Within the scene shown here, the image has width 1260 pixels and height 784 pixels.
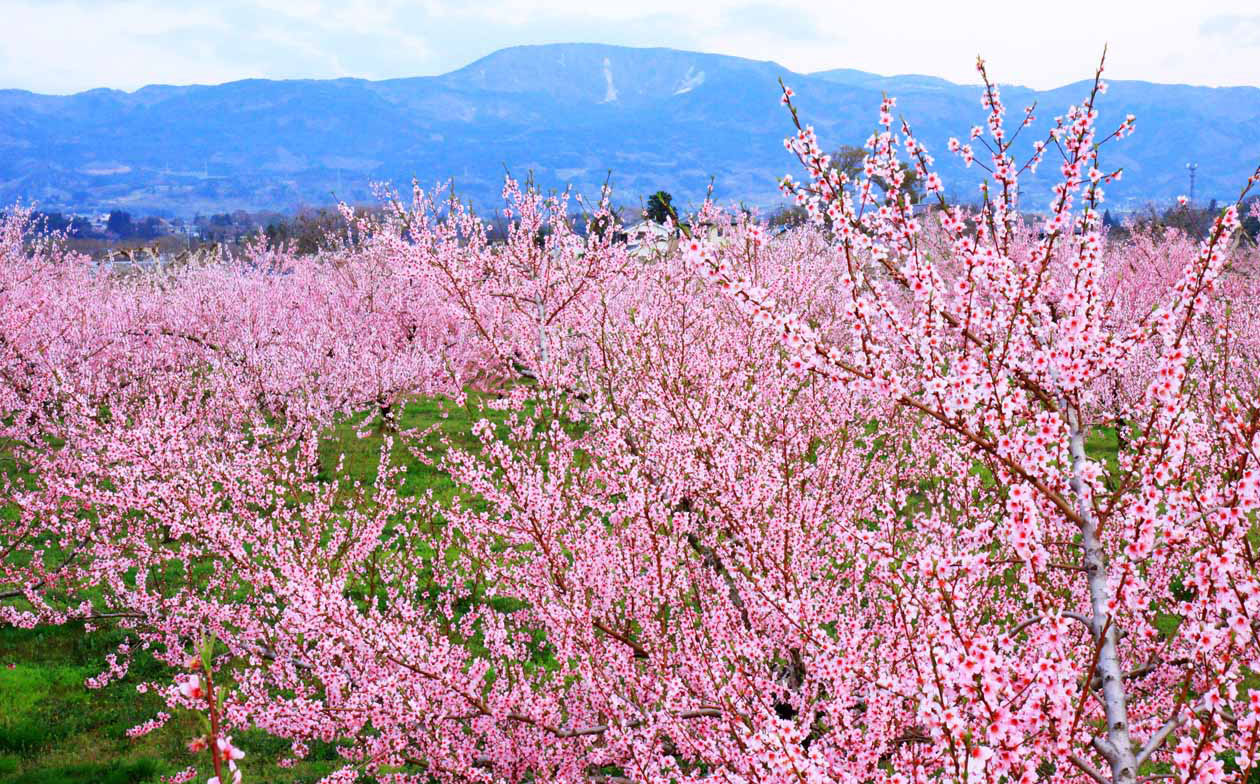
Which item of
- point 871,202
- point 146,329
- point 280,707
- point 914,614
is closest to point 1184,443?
point 871,202

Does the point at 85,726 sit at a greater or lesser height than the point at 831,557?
lesser

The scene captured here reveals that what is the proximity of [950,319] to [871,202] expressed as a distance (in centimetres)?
68

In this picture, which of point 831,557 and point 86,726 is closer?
point 831,557

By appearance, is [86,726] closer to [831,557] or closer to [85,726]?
[85,726]

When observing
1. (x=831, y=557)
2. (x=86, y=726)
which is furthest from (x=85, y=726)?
(x=831, y=557)

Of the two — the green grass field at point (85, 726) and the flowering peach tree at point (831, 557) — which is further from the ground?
the flowering peach tree at point (831, 557)

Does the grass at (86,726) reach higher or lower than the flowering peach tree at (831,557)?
lower

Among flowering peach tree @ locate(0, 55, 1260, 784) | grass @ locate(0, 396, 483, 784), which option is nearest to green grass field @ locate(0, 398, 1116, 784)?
grass @ locate(0, 396, 483, 784)

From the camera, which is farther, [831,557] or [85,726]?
[85,726]

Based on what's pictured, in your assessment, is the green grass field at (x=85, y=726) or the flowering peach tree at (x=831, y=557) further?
the green grass field at (x=85, y=726)

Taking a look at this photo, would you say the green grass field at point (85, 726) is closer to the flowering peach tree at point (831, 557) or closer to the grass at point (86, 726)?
the grass at point (86, 726)

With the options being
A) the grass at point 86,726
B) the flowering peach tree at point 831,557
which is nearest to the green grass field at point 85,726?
the grass at point 86,726

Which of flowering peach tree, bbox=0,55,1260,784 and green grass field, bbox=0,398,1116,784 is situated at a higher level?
flowering peach tree, bbox=0,55,1260,784

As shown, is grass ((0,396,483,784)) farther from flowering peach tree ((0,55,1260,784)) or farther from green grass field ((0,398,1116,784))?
flowering peach tree ((0,55,1260,784))
